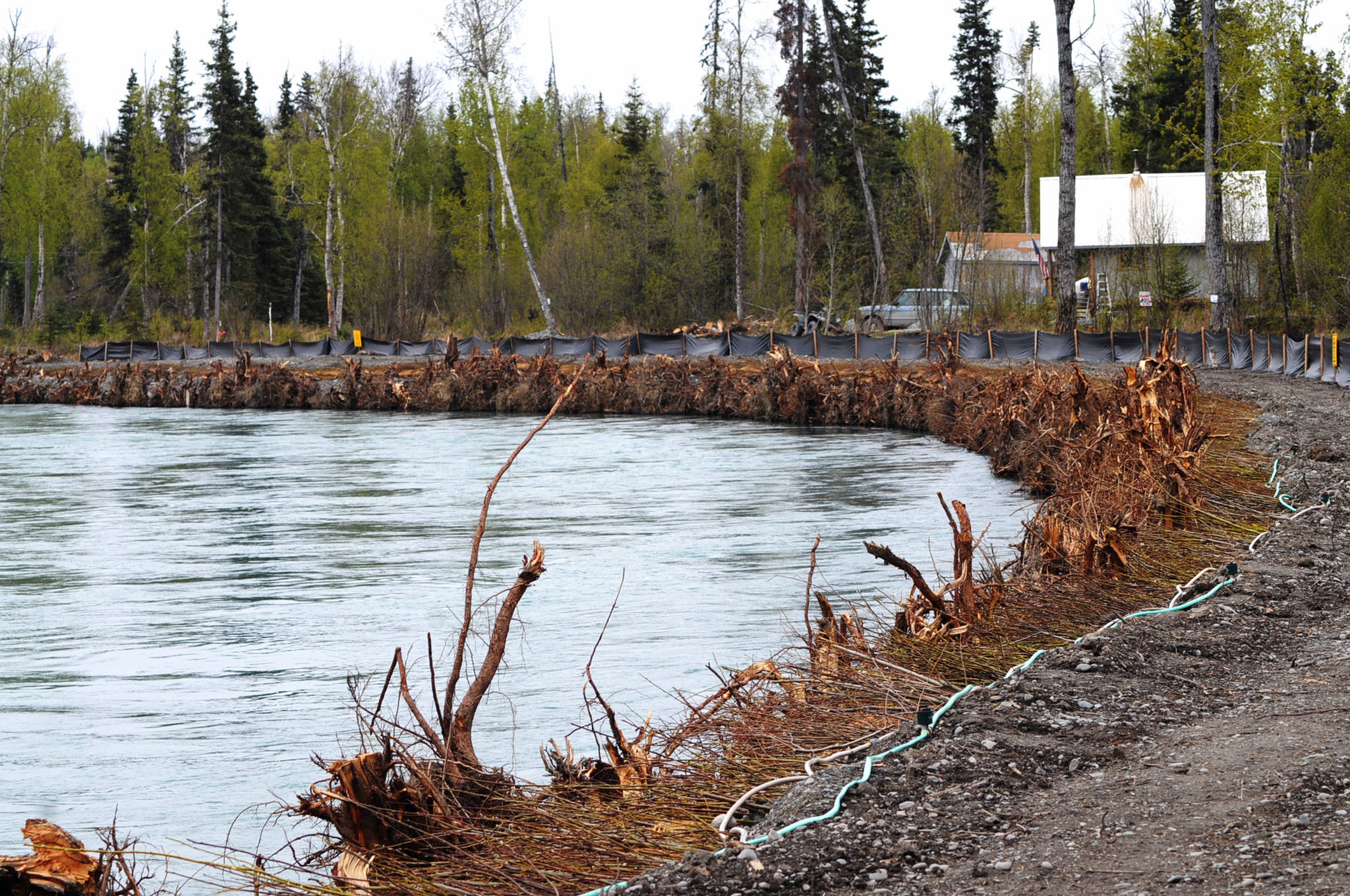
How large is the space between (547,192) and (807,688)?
74.2m

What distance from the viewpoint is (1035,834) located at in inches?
201

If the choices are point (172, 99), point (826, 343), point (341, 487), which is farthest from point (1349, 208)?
point (172, 99)

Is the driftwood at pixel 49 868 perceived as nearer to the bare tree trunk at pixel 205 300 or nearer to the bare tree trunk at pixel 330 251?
the bare tree trunk at pixel 330 251

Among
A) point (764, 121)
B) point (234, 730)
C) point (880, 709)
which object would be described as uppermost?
point (764, 121)

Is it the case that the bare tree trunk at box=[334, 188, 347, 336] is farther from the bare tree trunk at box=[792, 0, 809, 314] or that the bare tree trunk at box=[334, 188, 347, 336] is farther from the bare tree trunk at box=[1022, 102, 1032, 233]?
the bare tree trunk at box=[1022, 102, 1032, 233]

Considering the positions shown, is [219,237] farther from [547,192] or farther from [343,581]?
[343,581]

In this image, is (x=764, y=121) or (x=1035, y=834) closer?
(x=1035, y=834)

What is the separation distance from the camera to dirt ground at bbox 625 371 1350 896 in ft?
15.4

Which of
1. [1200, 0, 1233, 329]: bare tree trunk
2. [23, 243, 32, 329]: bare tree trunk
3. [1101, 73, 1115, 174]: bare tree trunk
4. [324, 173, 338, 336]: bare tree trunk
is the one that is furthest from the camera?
[1101, 73, 1115, 174]: bare tree trunk

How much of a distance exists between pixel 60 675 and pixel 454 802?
5.99m

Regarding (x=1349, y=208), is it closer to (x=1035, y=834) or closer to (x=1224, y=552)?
(x=1224, y=552)

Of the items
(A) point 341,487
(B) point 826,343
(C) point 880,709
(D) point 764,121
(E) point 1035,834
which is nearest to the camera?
(E) point 1035,834

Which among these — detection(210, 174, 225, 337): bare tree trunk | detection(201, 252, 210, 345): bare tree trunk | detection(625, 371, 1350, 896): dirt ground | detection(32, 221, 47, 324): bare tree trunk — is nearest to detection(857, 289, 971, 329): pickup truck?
detection(201, 252, 210, 345): bare tree trunk

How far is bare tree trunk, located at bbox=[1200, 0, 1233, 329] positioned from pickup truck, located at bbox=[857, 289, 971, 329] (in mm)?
8671
